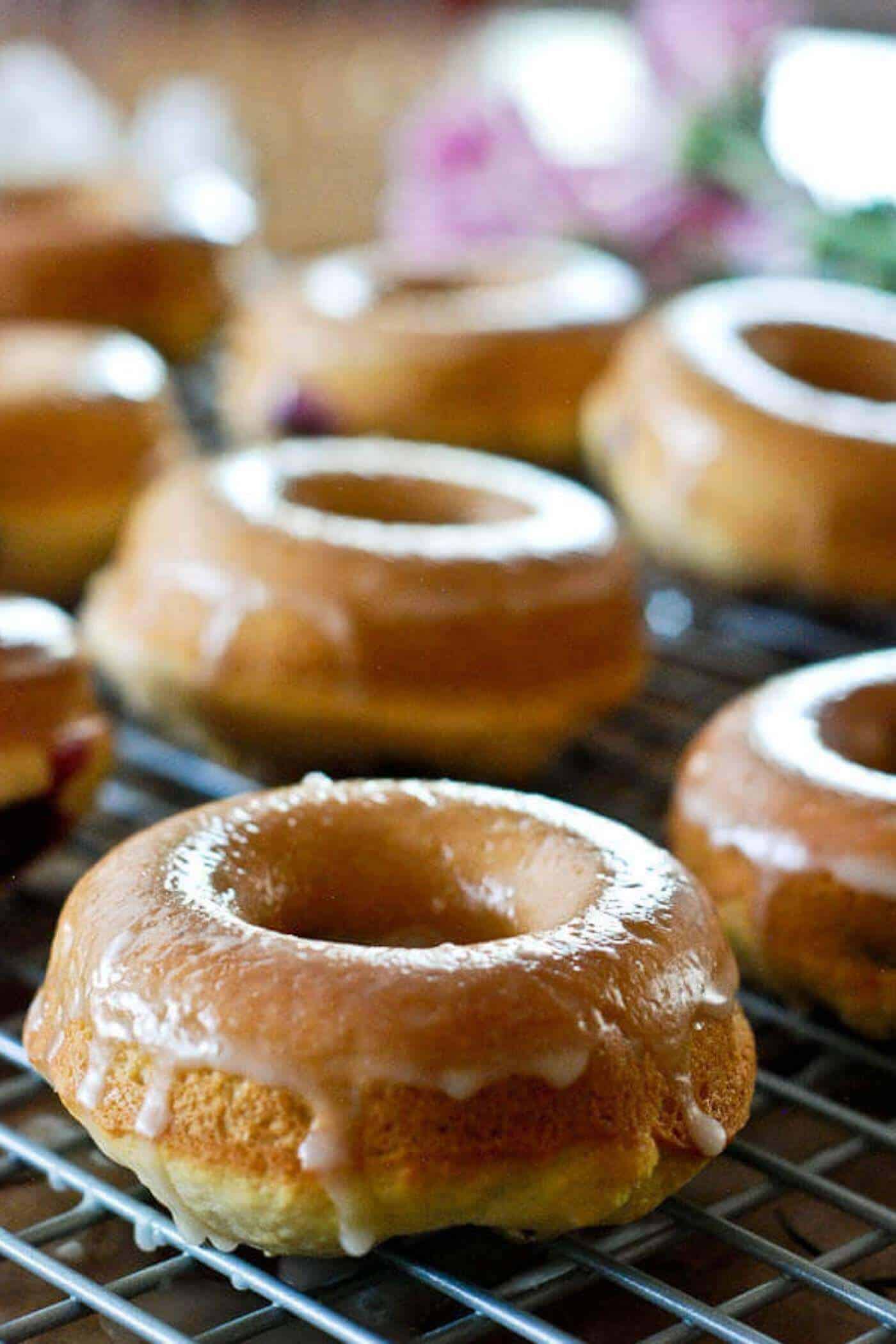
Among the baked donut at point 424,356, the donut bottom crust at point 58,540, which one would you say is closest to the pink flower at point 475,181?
the baked donut at point 424,356

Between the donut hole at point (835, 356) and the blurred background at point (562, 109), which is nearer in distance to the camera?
the donut hole at point (835, 356)

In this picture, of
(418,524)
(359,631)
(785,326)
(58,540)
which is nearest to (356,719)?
(359,631)

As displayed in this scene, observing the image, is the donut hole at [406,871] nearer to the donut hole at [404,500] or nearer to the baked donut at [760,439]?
the donut hole at [404,500]

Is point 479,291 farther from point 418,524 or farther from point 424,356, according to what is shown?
point 418,524

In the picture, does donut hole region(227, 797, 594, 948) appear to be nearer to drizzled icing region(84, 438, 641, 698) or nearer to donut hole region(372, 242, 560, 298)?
drizzled icing region(84, 438, 641, 698)

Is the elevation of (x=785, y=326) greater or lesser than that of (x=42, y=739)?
greater

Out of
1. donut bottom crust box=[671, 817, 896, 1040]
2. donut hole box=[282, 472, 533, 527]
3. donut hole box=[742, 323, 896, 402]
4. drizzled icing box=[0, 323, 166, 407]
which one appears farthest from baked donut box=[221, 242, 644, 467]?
donut bottom crust box=[671, 817, 896, 1040]

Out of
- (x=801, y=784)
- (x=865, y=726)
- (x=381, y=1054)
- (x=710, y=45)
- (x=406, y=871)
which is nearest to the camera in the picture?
(x=381, y=1054)

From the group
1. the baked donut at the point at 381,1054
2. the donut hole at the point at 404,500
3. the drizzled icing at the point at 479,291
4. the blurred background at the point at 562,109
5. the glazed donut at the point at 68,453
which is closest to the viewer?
the baked donut at the point at 381,1054
